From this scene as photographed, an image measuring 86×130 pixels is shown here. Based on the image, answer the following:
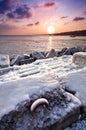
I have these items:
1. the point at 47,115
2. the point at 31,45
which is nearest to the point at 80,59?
the point at 47,115

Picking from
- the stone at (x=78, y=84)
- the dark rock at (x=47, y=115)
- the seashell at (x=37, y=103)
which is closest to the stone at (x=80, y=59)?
the stone at (x=78, y=84)

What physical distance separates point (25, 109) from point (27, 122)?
0.56ft

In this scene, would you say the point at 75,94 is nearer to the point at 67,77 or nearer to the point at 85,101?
the point at 85,101

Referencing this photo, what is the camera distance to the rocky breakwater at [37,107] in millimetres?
2156

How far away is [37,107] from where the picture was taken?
7.57 feet

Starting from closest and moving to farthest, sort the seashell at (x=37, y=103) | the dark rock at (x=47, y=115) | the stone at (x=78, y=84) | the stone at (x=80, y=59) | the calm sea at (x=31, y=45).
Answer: the dark rock at (x=47, y=115) → the seashell at (x=37, y=103) → the stone at (x=78, y=84) → the stone at (x=80, y=59) → the calm sea at (x=31, y=45)

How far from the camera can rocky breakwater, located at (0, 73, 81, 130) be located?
7.07 ft

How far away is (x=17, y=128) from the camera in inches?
83.0

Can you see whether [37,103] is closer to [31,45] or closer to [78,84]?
[78,84]

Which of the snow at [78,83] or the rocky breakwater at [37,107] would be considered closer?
the rocky breakwater at [37,107]

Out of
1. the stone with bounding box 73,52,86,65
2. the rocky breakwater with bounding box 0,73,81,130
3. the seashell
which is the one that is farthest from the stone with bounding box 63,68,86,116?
the stone with bounding box 73,52,86,65

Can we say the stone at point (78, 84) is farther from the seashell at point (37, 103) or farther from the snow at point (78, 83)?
the seashell at point (37, 103)

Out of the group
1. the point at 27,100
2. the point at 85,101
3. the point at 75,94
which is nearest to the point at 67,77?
the point at 75,94

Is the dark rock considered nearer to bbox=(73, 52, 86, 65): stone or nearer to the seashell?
the seashell
